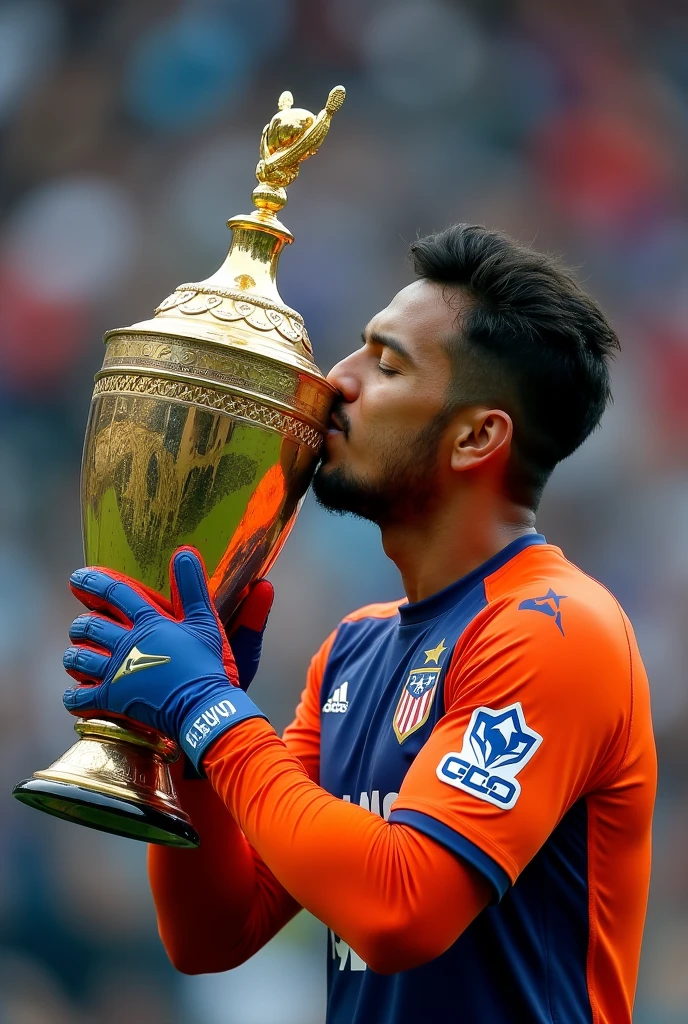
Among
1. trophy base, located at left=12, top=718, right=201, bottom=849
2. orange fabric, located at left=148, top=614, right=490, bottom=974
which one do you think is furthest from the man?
trophy base, located at left=12, top=718, right=201, bottom=849

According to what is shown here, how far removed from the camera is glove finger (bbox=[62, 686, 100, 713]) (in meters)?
2.03

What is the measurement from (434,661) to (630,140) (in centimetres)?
558

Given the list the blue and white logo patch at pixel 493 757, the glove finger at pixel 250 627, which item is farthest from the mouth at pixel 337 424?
the blue and white logo patch at pixel 493 757

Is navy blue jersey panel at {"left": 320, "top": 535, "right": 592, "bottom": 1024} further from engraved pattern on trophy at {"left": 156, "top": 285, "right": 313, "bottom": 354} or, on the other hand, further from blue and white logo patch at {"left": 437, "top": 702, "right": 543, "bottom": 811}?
engraved pattern on trophy at {"left": 156, "top": 285, "right": 313, "bottom": 354}

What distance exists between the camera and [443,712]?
210cm

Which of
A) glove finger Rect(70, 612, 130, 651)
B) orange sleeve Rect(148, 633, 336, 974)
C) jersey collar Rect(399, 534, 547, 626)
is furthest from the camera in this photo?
orange sleeve Rect(148, 633, 336, 974)

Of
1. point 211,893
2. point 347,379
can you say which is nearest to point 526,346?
point 347,379

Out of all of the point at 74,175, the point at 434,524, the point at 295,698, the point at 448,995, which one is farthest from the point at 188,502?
the point at 74,175

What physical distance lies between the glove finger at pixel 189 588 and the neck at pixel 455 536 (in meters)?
0.43

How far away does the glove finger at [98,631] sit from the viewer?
2037 mm

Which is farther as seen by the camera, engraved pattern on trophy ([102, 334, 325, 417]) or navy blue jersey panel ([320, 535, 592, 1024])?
engraved pattern on trophy ([102, 334, 325, 417])

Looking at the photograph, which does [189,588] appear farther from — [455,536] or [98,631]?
[455,536]

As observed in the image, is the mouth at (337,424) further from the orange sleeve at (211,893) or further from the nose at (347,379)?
the orange sleeve at (211,893)

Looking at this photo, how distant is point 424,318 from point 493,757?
876mm
